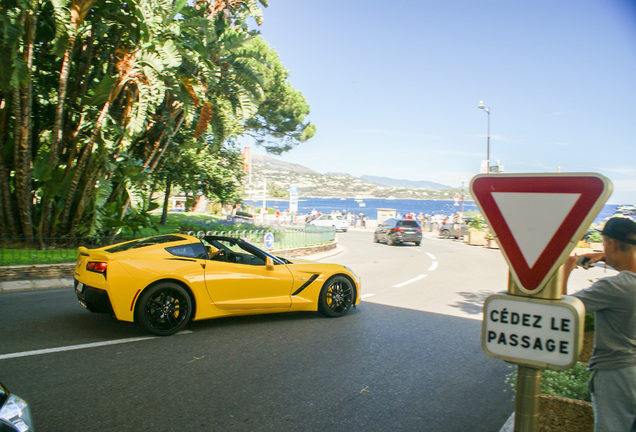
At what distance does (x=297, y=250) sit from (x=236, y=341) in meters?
12.5

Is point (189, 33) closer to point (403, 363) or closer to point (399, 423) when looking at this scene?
point (403, 363)

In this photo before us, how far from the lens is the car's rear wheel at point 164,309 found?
20.1 feet

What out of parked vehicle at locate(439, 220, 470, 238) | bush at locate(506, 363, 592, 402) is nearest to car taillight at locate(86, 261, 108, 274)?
bush at locate(506, 363, 592, 402)

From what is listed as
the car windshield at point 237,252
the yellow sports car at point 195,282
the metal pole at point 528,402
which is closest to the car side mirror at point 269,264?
the yellow sports car at point 195,282

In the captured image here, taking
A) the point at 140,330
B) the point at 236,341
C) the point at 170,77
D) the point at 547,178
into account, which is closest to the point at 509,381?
the point at 236,341

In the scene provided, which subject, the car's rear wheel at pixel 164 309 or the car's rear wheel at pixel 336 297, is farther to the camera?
the car's rear wheel at pixel 336 297

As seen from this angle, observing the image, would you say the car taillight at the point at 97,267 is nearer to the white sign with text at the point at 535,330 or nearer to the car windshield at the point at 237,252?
the car windshield at the point at 237,252

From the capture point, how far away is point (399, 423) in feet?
12.8

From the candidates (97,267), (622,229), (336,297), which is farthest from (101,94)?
(622,229)

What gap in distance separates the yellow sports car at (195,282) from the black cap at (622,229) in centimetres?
511

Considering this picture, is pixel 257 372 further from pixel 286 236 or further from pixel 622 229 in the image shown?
pixel 286 236

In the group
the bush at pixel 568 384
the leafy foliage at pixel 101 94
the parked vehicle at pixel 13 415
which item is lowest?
the bush at pixel 568 384

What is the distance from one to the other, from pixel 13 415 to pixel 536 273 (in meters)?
2.42

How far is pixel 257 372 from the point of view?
198 inches
